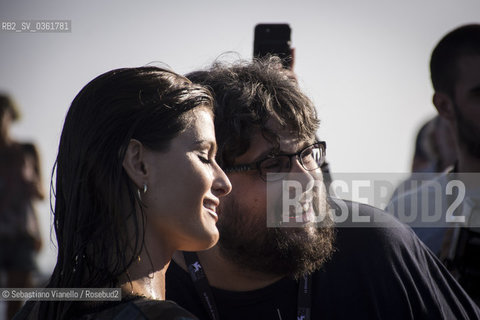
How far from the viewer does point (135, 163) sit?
217 centimetres

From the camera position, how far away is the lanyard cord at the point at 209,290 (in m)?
2.82

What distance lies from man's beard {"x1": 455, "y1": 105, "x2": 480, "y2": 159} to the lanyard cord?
67.4 inches

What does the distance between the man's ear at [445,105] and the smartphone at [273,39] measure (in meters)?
1.11

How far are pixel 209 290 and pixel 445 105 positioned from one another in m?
2.22

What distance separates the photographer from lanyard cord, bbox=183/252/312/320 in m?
2.82

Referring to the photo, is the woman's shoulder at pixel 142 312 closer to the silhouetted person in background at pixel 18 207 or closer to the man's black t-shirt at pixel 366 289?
the man's black t-shirt at pixel 366 289

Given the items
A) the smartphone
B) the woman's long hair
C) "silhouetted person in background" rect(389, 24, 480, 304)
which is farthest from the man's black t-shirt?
the smartphone

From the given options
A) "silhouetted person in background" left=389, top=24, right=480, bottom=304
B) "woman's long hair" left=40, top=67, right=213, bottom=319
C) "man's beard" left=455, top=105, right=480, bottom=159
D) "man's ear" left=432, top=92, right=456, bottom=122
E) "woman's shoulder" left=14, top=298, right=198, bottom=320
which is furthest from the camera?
"man's ear" left=432, top=92, right=456, bottom=122

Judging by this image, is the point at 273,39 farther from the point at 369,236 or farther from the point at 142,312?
the point at 142,312

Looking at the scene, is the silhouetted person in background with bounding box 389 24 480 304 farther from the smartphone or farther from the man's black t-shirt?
the smartphone

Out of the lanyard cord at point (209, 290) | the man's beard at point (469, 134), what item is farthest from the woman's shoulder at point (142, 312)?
the man's beard at point (469, 134)

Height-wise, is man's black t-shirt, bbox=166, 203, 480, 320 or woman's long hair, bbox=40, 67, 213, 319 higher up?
woman's long hair, bbox=40, 67, 213, 319

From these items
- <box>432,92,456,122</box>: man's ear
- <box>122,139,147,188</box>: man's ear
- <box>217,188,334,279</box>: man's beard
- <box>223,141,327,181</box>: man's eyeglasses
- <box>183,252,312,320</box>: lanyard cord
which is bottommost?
<box>183,252,312,320</box>: lanyard cord

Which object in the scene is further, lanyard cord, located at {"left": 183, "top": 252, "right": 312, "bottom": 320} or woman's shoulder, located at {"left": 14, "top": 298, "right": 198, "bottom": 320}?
lanyard cord, located at {"left": 183, "top": 252, "right": 312, "bottom": 320}
